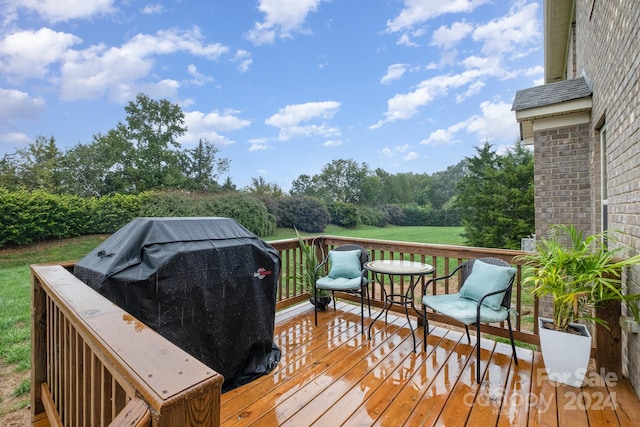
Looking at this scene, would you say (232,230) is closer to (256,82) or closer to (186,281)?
(186,281)

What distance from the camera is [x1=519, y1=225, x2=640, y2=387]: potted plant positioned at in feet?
7.59

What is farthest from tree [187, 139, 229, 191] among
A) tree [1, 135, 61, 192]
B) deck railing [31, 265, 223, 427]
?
deck railing [31, 265, 223, 427]

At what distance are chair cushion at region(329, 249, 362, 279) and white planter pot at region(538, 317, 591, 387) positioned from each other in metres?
1.97

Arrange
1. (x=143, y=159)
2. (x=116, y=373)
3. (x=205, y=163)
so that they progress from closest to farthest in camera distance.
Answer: (x=116, y=373) → (x=143, y=159) → (x=205, y=163)

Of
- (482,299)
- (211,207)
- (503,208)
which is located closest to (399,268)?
(482,299)

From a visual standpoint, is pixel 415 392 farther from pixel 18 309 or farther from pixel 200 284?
pixel 18 309

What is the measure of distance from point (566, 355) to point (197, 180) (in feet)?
57.5

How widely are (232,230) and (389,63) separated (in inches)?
466

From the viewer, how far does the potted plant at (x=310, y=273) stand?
4.16m

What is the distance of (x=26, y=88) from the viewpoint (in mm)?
11172

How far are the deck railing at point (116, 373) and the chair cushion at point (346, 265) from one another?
2719 mm

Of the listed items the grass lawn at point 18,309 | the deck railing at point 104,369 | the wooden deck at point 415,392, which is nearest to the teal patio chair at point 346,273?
the wooden deck at point 415,392

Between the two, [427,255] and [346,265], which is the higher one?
[427,255]

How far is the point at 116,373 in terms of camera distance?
865mm
